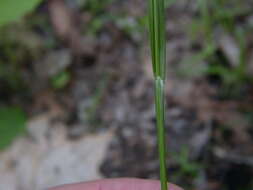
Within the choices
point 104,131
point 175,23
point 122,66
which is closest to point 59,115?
point 104,131

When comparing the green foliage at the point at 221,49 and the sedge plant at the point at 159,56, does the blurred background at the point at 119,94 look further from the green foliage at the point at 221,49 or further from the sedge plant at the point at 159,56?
the sedge plant at the point at 159,56

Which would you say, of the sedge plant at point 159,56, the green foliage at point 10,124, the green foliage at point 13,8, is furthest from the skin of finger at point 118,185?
the green foliage at point 10,124

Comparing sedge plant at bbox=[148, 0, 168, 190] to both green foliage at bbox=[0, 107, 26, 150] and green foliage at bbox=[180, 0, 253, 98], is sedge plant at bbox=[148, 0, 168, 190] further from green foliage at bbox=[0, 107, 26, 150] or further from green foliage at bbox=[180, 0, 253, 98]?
green foliage at bbox=[0, 107, 26, 150]

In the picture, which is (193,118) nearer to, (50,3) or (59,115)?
A: (59,115)

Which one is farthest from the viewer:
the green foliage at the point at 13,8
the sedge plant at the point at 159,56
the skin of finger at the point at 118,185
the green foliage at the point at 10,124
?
the green foliage at the point at 10,124

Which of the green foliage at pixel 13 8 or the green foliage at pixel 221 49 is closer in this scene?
the green foliage at pixel 13 8

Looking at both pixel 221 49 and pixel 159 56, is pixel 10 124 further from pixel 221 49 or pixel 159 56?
pixel 159 56

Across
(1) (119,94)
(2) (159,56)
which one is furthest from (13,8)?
(2) (159,56)
